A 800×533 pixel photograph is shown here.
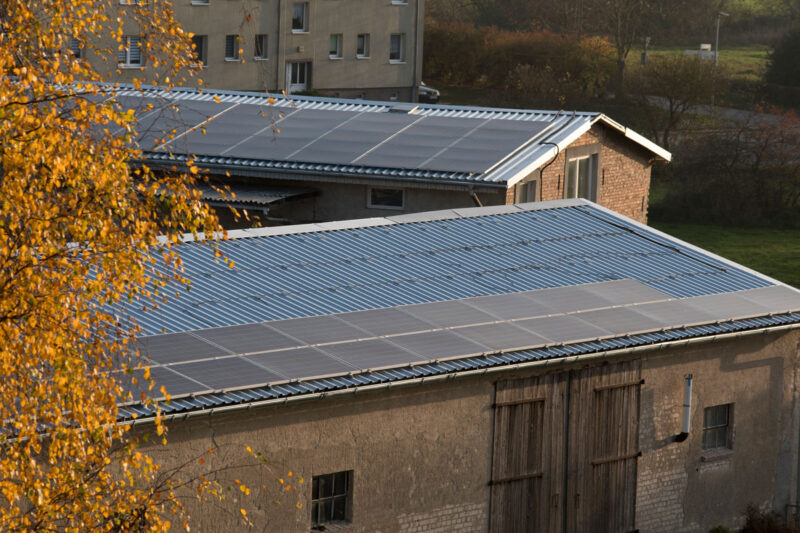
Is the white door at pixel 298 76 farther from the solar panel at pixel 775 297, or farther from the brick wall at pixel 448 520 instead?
the brick wall at pixel 448 520

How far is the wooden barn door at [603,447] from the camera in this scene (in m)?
18.6

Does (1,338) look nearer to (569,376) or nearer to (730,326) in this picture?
(569,376)

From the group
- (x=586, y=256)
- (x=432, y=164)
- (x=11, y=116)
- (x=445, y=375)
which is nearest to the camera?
(x=11, y=116)

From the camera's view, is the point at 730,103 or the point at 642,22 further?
the point at 642,22

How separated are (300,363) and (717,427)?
23.6 ft

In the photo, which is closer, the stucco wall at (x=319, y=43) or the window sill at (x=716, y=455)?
the window sill at (x=716, y=455)

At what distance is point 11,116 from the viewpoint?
9.59 m

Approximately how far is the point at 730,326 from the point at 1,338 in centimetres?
1222

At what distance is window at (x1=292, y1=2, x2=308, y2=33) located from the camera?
61.3 meters

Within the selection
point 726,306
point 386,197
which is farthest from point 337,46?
point 726,306

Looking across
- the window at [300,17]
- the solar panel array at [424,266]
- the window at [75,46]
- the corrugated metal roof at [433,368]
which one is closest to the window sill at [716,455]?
the corrugated metal roof at [433,368]

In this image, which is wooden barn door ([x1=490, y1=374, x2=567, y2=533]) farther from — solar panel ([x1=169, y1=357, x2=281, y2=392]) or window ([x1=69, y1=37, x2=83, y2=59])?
window ([x1=69, y1=37, x2=83, y2=59])

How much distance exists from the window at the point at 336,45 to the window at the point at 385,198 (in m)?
34.3

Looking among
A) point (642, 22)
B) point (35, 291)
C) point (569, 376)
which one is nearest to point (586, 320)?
point (569, 376)
